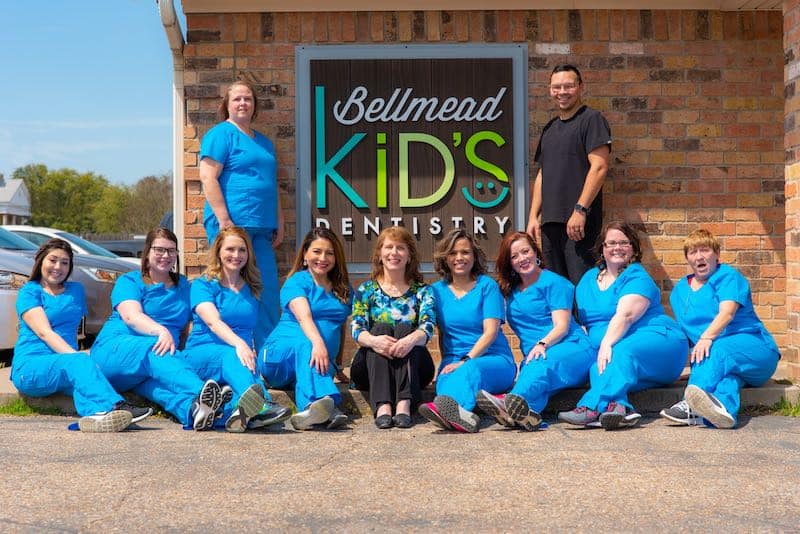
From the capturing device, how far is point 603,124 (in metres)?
6.47

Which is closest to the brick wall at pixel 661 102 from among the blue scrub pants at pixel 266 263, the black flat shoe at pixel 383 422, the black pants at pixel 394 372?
the blue scrub pants at pixel 266 263

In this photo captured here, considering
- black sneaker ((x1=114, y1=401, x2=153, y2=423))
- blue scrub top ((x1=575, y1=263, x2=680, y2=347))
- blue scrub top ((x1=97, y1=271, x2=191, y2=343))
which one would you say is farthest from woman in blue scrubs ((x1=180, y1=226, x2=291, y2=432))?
blue scrub top ((x1=575, y1=263, x2=680, y2=347))

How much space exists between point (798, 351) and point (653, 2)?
271cm

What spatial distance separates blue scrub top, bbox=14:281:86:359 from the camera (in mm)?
5785

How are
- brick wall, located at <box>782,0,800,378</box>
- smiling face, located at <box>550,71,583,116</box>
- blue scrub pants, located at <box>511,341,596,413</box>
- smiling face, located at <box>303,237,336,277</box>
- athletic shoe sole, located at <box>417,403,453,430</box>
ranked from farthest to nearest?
smiling face, located at <box>550,71,583,116</box>
brick wall, located at <box>782,0,800,378</box>
smiling face, located at <box>303,237,336,277</box>
blue scrub pants, located at <box>511,341,596,413</box>
athletic shoe sole, located at <box>417,403,453,430</box>

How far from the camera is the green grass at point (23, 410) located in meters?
5.93

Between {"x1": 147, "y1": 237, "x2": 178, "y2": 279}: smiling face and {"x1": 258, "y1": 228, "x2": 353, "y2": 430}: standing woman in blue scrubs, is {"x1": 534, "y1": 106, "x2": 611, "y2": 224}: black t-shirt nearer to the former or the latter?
{"x1": 258, "y1": 228, "x2": 353, "y2": 430}: standing woman in blue scrubs

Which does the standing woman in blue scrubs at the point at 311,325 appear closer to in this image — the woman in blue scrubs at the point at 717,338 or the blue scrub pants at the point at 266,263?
the blue scrub pants at the point at 266,263

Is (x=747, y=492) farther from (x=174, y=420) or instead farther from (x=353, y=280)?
(x=353, y=280)

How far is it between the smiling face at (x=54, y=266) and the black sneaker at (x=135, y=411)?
0.87 m

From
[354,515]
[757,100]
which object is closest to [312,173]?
[757,100]

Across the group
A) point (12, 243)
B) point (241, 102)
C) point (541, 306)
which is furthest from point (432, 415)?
point (12, 243)

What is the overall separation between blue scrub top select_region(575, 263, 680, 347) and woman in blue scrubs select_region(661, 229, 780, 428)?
0.19m

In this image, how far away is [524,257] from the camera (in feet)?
19.1
